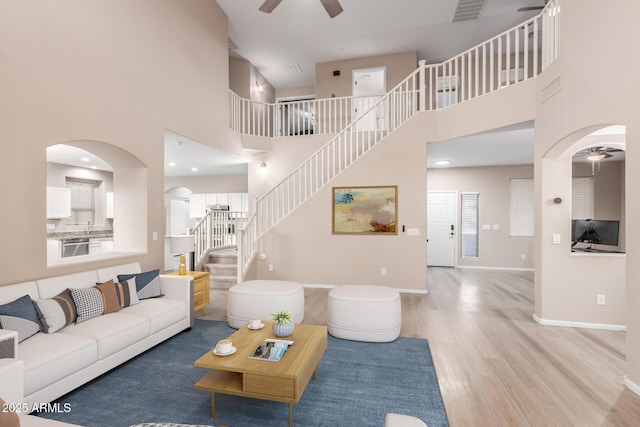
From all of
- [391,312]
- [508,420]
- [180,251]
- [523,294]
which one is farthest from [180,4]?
[523,294]

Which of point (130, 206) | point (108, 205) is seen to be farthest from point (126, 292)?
point (108, 205)

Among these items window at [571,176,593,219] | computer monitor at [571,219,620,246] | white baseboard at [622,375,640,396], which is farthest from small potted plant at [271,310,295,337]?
window at [571,176,593,219]

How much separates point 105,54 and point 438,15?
20.2ft

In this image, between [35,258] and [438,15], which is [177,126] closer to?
[35,258]

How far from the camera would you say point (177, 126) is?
4766mm

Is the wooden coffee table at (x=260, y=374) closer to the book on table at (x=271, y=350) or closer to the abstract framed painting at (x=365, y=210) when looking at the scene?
the book on table at (x=271, y=350)

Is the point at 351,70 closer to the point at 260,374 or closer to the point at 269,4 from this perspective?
the point at 269,4

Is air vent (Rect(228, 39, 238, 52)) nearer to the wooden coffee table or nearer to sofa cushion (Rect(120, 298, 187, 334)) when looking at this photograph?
sofa cushion (Rect(120, 298, 187, 334))

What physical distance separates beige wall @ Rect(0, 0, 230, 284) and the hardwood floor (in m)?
2.25

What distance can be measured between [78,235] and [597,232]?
10.6 metres

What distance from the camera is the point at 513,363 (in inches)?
119

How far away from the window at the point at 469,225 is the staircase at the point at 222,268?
6.19 m

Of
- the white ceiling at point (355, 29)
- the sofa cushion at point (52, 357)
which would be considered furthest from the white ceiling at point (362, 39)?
the sofa cushion at point (52, 357)

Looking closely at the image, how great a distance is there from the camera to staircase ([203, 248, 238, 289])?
6.11 meters
